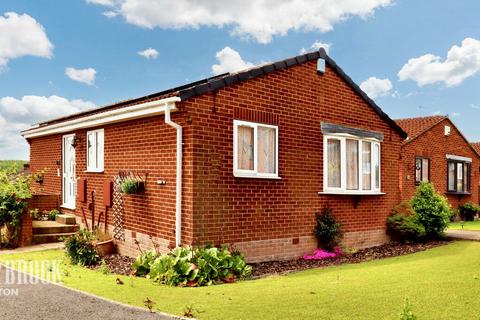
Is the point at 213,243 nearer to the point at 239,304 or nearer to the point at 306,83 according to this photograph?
the point at 239,304

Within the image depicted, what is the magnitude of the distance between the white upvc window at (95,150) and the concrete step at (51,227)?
179 centimetres

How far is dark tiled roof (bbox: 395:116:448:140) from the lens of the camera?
850 inches

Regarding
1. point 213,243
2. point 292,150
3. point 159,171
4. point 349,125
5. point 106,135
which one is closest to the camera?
point 213,243

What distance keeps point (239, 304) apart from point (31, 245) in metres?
7.84

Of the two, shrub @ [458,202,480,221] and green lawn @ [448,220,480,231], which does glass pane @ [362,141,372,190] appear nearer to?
green lawn @ [448,220,480,231]

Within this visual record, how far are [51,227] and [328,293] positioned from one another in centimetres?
878

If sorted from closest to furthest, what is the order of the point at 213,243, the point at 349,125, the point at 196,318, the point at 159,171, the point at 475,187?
the point at 196,318 → the point at 213,243 → the point at 159,171 → the point at 349,125 → the point at 475,187

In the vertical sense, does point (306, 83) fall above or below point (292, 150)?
above

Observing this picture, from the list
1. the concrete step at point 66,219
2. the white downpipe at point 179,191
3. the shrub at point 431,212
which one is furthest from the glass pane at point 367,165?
the concrete step at point 66,219

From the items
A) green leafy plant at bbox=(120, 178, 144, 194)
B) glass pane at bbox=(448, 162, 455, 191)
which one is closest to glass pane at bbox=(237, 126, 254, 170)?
green leafy plant at bbox=(120, 178, 144, 194)

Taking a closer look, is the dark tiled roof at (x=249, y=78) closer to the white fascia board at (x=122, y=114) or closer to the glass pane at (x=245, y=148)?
the white fascia board at (x=122, y=114)

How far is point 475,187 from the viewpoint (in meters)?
26.5

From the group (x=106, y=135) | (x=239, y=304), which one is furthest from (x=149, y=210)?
(x=239, y=304)

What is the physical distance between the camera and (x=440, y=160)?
22.9 m
